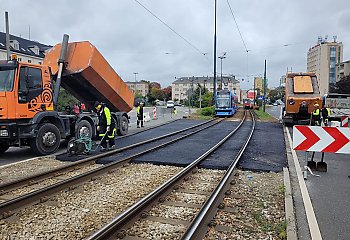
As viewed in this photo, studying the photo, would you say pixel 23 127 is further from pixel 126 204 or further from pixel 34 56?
pixel 34 56

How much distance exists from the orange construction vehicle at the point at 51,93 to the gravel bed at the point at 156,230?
6.34 m

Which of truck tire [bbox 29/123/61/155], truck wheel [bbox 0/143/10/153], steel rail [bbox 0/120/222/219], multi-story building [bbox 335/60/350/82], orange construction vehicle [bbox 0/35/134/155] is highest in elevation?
multi-story building [bbox 335/60/350/82]

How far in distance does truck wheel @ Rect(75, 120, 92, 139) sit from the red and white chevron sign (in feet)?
24.3

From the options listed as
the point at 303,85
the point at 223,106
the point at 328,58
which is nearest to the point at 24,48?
the point at 223,106

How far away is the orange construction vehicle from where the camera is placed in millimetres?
9102

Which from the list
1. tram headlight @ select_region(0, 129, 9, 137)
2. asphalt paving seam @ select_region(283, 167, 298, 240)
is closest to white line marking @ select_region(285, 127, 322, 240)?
asphalt paving seam @ select_region(283, 167, 298, 240)

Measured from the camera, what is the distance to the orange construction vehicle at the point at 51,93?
9.10 meters

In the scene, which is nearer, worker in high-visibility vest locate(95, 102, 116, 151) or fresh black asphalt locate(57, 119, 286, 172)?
fresh black asphalt locate(57, 119, 286, 172)

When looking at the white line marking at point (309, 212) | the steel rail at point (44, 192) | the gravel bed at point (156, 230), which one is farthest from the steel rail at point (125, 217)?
the white line marking at point (309, 212)

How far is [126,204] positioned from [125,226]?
1.03 metres

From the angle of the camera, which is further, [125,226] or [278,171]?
[278,171]

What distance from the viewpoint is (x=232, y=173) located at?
733 centimetres

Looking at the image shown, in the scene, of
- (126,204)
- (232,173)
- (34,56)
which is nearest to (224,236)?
(126,204)

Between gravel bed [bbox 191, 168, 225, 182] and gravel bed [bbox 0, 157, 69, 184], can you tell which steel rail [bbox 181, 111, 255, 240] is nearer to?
gravel bed [bbox 191, 168, 225, 182]
